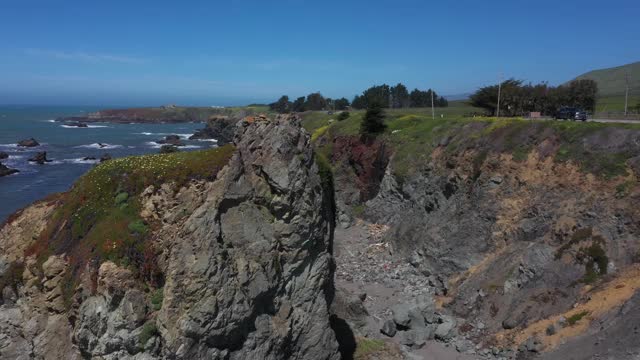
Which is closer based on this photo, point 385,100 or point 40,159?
point 40,159

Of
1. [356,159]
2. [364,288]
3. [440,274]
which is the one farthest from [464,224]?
[356,159]

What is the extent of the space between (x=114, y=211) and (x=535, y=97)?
60.7m

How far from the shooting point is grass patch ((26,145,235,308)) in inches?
770

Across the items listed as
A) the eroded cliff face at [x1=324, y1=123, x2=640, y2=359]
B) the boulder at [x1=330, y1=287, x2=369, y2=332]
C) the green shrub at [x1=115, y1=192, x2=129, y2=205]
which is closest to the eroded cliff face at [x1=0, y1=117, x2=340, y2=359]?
the green shrub at [x1=115, y1=192, x2=129, y2=205]

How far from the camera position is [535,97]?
67.2 meters

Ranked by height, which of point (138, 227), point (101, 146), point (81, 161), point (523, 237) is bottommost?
point (81, 161)

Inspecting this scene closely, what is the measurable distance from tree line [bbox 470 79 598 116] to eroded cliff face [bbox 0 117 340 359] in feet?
169

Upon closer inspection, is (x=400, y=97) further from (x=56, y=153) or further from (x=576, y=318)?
(x=576, y=318)

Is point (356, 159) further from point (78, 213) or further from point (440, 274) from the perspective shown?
point (78, 213)

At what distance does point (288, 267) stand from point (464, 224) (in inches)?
915

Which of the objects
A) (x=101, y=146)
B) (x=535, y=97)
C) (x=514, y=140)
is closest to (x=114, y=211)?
(x=514, y=140)

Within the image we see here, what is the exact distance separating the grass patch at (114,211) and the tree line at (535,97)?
53.9 metres

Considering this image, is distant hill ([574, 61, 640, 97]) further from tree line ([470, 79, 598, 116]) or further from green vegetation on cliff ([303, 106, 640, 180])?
green vegetation on cliff ([303, 106, 640, 180])

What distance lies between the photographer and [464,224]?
4025cm
